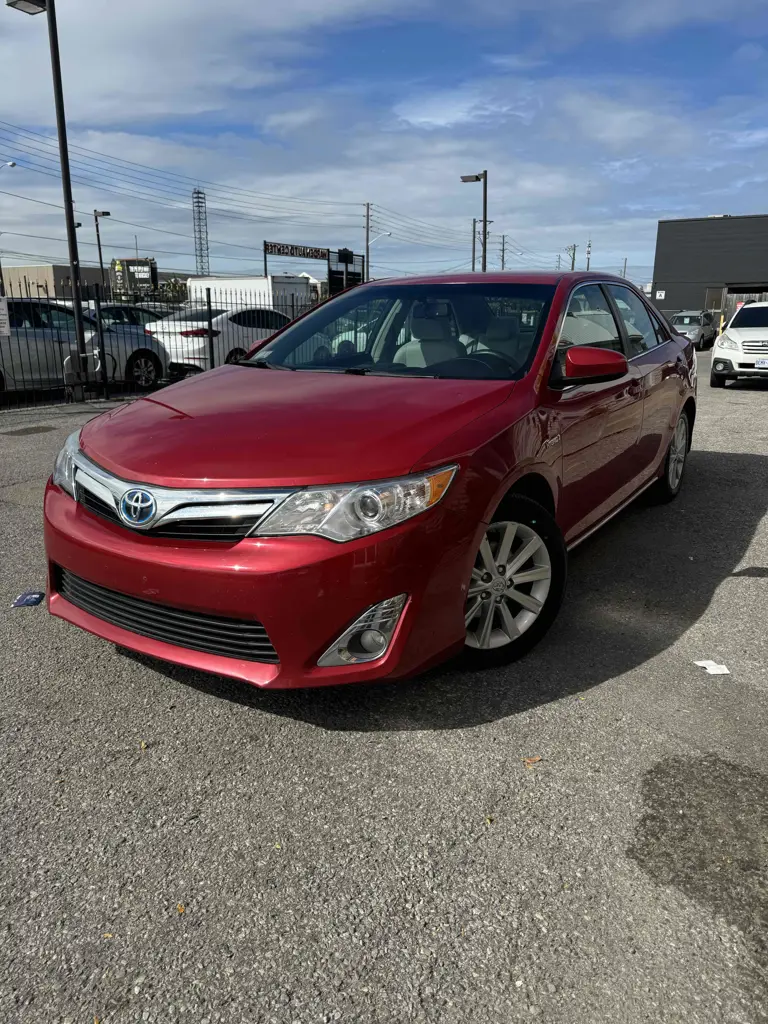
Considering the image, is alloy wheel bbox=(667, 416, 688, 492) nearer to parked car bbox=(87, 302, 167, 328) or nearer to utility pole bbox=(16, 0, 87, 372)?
utility pole bbox=(16, 0, 87, 372)

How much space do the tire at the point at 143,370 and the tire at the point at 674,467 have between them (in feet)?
32.6

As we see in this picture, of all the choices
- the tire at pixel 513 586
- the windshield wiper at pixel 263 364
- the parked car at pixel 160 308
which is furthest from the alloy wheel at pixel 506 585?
the parked car at pixel 160 308

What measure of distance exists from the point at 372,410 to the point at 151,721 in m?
1.37

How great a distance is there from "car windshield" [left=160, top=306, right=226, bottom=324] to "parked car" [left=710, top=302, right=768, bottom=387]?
30.4 ft

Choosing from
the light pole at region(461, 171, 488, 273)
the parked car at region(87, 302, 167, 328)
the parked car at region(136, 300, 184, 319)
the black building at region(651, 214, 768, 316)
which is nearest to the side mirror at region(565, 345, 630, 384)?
the parked car at region(87, 302, 167, 328)

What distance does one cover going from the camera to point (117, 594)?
8.73ft

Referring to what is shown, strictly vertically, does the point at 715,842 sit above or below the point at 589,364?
below

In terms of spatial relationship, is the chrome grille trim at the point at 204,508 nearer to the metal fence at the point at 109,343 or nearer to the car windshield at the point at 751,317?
the metal fence at the point at 109,343

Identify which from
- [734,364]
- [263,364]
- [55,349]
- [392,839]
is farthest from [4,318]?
[734,364]

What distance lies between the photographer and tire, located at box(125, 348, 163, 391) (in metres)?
13.2

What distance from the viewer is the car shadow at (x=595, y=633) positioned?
9.31 ft

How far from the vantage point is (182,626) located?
2.54m

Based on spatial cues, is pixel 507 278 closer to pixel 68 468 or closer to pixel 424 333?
pixel 424 333

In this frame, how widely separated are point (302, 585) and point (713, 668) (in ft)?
6.28
